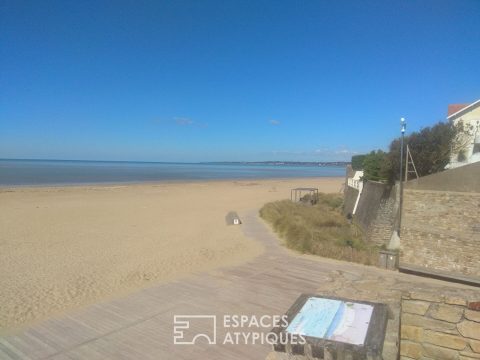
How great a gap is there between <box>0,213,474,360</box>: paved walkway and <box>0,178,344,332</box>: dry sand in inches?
28.2

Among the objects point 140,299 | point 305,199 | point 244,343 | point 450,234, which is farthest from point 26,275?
point 305,199

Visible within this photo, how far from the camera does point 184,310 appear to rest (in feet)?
19.3

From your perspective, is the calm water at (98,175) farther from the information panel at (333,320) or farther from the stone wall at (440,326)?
the stone wall at (440,326)

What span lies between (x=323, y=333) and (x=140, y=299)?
185 inches

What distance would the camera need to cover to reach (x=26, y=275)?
8242 millimetres

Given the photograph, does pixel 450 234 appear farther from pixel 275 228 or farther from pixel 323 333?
pixel 323 333

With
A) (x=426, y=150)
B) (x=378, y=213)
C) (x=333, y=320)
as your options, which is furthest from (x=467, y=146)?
(x=333, y=320)

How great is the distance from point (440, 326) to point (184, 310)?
13.3ft

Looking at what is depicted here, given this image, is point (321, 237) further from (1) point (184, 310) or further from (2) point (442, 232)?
(1) point (184, 310)

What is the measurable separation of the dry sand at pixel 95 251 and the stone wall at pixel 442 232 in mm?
5251

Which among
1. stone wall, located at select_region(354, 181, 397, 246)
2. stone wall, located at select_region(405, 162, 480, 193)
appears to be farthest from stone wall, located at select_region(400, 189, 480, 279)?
stone wall, located at select_region(354, 181, 397, 246)

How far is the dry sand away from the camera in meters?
6.91

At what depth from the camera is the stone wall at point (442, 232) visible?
10000 millimetres

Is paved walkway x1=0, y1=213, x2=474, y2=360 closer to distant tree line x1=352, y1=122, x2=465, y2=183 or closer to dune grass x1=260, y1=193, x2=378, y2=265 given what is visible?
dune grass x1=260, y1=193, x2=378, y2=265
